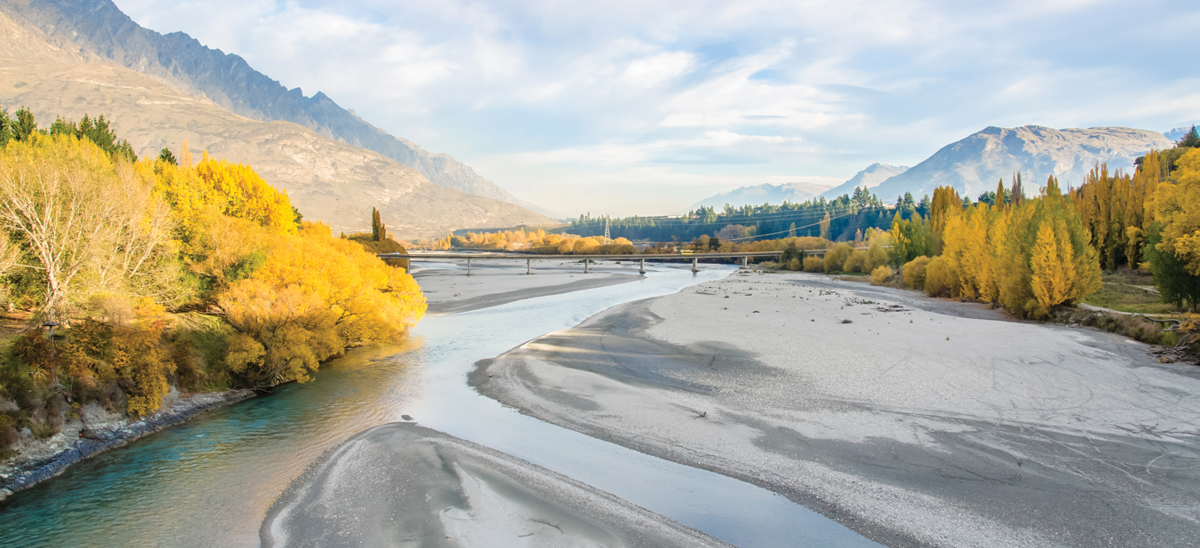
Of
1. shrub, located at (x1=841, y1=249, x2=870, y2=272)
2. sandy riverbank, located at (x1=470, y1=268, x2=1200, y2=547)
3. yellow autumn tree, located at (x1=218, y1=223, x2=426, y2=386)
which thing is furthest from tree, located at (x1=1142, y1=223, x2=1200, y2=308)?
shrub, located at (x1=841, y1=249, x2=870, y2=272)

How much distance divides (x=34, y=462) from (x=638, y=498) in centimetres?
1397

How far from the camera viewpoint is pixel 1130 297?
30234mm

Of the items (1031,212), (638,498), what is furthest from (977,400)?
(1031,212)

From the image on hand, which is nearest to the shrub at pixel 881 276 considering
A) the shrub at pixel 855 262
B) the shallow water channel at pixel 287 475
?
the shrub at pixel 855 262

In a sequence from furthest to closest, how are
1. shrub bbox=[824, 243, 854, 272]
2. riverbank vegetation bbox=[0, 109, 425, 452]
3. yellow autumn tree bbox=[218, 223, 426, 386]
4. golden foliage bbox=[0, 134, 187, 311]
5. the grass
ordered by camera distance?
shrub bbox=[824, 243, 854, 272]
the grass
yellow autumn tree bbox=[218, 223, 426, 386]
golden foliage bbox=[0, 134, 187, 311]
riverbank vegetation bbox=[0, 109, 425, 452]

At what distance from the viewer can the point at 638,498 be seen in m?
10.2

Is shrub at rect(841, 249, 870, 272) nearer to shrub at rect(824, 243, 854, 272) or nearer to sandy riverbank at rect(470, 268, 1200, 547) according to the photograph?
shrub at rect(824, 243, 854, 272)

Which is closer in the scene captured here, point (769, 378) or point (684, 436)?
point (684, 436)

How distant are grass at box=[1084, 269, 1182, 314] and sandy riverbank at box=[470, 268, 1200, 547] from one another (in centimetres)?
570

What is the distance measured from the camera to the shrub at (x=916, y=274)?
173 feet

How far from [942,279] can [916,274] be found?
26.5 ft

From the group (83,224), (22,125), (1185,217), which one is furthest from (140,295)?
(1185,217)

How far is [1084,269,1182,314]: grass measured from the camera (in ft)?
85.1

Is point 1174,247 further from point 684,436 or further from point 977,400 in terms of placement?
point 684,436
